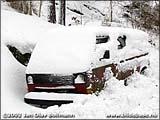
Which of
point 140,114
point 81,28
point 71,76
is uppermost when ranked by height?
point 81,28

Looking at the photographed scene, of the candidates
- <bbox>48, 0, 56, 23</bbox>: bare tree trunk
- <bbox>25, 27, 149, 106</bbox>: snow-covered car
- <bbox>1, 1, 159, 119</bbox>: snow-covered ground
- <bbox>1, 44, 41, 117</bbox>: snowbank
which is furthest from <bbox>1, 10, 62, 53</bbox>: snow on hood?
<bbox>48, 0, 56, 23</bbox>: bare tree trunk

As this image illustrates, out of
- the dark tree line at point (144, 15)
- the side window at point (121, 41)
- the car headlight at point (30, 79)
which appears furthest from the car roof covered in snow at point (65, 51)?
the dark tree line at point (144, 15)

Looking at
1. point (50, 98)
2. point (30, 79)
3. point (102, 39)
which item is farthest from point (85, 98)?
point (102, 39)

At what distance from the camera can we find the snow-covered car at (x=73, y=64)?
743 centimetres

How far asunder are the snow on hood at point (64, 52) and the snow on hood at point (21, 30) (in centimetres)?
145

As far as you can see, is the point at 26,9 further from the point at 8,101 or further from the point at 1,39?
the point at 8,101

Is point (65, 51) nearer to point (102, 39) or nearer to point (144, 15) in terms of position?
point (102, 39)

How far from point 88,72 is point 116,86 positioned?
134cm

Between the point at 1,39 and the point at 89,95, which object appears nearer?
the point at 89,95

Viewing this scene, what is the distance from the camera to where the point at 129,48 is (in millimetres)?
9977

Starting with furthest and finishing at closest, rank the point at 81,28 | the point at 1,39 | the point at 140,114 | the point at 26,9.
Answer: the point at 26,9
the point at 1,39
the point at 81,28
the point at 140,114

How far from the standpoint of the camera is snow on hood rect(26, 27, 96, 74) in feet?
24.9

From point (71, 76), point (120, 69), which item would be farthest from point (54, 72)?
point (120, 69)

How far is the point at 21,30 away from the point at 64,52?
339 cm
